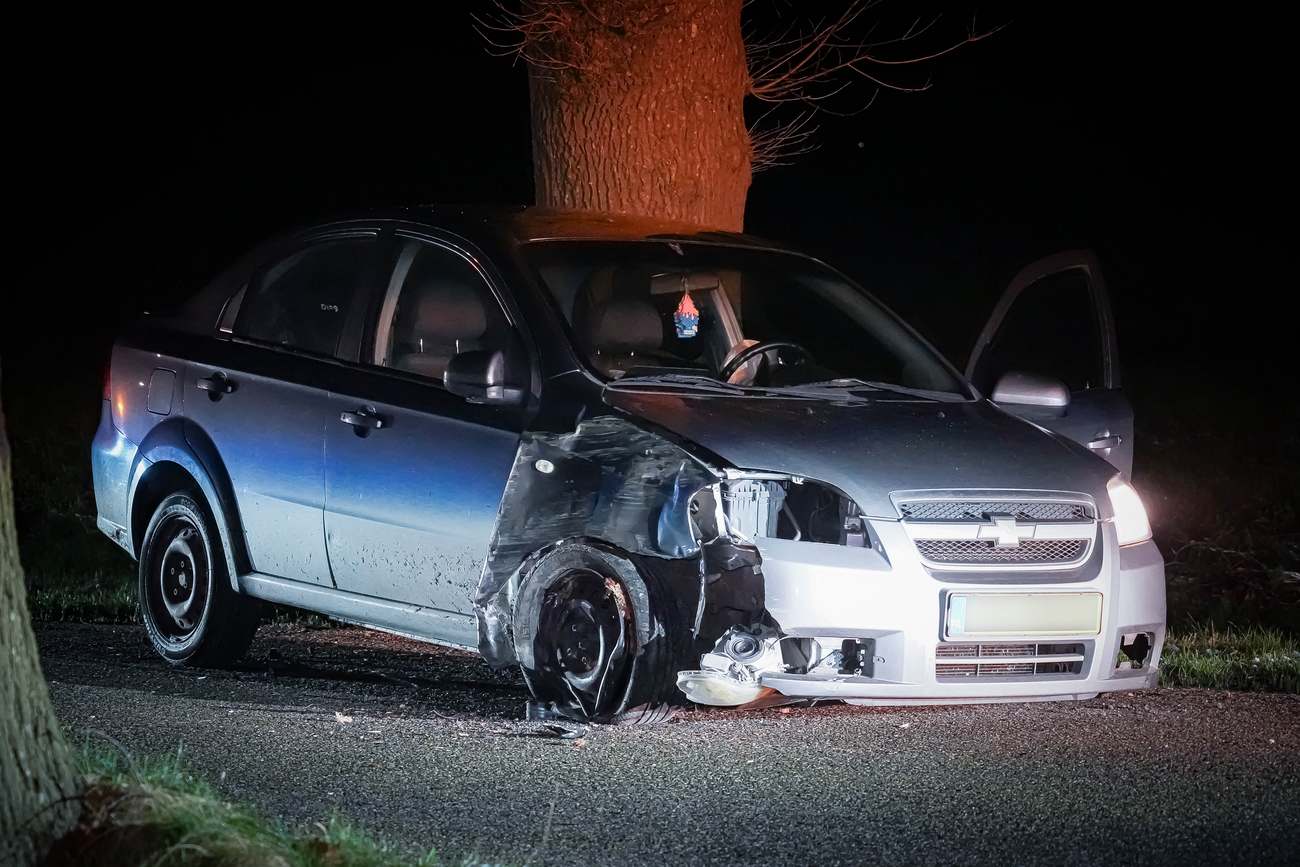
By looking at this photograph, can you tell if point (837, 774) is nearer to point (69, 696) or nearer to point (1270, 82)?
point (69, 696)

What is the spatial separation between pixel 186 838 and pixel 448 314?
11.3 ft

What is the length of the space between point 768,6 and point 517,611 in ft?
97.5

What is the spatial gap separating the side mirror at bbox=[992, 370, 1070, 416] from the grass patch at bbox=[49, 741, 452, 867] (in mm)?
3525

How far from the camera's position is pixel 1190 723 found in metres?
7.21

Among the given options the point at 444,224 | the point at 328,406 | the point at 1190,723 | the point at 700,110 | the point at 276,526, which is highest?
the point at 700,110

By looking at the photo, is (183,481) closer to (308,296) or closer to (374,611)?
(308,296)

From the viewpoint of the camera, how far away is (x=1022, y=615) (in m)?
6.50

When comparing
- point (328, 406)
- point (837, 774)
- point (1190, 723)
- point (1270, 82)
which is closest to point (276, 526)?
point (328, 406)

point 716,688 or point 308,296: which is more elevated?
point 308,296

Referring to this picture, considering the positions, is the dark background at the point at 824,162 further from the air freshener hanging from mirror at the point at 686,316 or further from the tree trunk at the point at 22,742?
the tree trunk at the point at 22,742

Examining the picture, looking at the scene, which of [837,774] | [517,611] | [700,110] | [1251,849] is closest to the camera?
[1251,849]

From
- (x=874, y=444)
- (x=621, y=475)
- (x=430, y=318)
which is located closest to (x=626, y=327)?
(x=430, y=318)

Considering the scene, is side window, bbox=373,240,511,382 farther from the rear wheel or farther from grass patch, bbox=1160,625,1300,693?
grass patch, bbox=1160,625,1300,693

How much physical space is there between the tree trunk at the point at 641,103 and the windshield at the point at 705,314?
2.19 m
